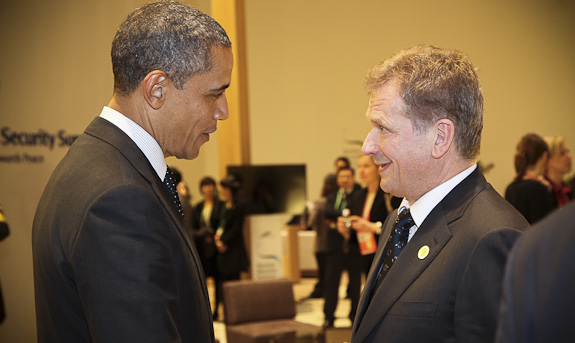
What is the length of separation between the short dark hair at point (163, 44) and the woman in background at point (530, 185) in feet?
14.1

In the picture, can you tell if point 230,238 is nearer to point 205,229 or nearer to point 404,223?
point 205,229

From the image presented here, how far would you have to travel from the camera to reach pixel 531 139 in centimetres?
577

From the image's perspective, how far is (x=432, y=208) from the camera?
1819 millimetres

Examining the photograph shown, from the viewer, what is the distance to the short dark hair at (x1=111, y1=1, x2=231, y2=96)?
155cm

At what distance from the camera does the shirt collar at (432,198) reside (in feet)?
5.91

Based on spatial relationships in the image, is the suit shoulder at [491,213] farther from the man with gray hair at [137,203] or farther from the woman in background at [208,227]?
the woman in background at [208,227]

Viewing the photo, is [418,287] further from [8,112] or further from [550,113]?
[550,113]

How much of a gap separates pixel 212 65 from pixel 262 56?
38.6 feet

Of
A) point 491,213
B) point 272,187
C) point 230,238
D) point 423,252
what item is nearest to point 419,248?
point 423,252

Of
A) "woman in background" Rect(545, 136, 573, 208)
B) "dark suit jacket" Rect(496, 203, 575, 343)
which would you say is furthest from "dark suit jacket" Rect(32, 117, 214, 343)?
"woman in background" Rect(545, 136, 573, 208)

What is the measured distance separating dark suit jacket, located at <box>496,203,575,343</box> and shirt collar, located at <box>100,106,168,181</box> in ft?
3.62

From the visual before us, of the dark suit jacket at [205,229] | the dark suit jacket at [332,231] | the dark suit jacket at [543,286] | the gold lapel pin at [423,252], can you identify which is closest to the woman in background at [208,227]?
the dark suit jacket at [205,229]

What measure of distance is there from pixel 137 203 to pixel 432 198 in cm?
89

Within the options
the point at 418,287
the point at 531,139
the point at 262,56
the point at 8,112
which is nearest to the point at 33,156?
the point at 8,112
